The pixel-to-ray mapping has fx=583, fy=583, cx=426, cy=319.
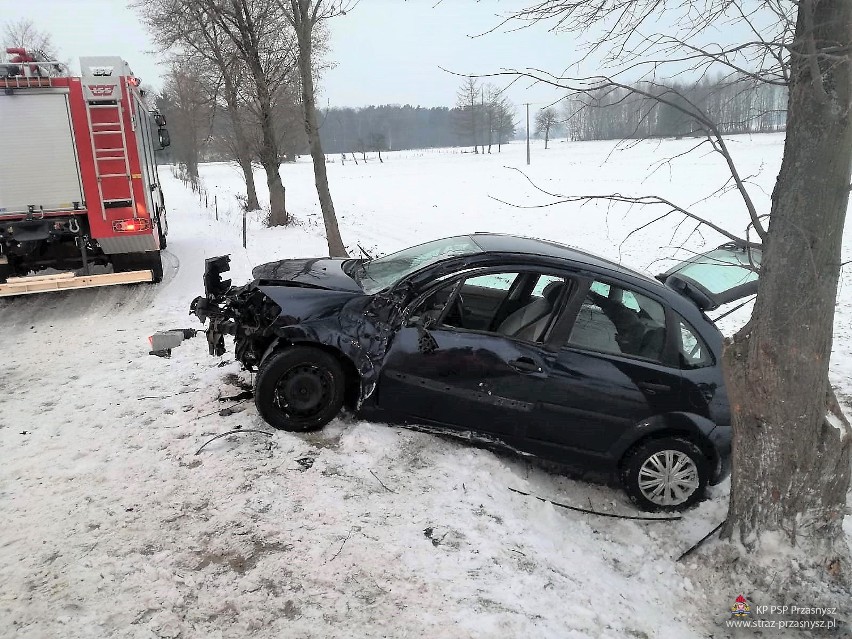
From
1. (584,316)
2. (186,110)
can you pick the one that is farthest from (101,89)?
(186,110)

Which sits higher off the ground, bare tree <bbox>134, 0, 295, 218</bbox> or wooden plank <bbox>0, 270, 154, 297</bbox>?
bare tree <bbox>134, 0, 295, 218</bbox>

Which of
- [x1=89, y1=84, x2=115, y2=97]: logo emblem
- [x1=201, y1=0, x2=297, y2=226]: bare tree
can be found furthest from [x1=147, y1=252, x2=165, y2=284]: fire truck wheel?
[x1=201, y1=0, x2=297, y2=226]: bare tree

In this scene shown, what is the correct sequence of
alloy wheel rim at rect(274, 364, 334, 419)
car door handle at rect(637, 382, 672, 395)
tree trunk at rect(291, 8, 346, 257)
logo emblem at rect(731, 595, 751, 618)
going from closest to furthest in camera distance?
logo emblem at rect(731, 595, 751, 618) → car door handle at rect(637, 382, 672, 395) → alloy wheel rim at rect(274, 364, 334, 419) → tree trunk at rect(291, 8, 346, 257)

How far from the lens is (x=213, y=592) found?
283 cm

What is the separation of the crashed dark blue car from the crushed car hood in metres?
0.11

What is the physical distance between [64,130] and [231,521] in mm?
6254

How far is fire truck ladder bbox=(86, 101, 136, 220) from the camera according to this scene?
7.40 metres

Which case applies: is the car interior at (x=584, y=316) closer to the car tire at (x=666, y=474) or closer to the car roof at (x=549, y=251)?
the car roof at (x=549, y=251)

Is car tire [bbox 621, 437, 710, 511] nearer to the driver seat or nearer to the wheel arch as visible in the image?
the wheel arch

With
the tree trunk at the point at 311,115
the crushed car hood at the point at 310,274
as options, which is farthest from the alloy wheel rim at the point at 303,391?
the tree trunk at the point at 311,115

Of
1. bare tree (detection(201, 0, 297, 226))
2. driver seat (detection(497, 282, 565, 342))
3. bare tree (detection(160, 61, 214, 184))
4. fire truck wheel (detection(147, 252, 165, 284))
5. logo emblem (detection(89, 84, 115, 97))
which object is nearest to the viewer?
driver seat (detection(497, 282, 565, 342))

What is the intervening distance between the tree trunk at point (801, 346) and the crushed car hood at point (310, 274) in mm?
2680

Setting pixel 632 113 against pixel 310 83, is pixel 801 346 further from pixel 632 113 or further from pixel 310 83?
pixel 310 83

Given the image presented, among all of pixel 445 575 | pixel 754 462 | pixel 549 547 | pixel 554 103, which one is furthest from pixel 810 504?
pixel 554 103
